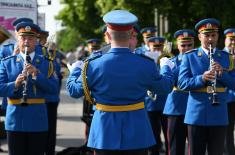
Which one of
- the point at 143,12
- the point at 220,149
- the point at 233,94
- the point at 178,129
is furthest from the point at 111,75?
the point at 143,12

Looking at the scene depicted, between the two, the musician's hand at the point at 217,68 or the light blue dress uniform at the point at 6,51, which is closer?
the musician's hand at the point at 217,68

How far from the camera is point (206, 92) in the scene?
623 centimetres

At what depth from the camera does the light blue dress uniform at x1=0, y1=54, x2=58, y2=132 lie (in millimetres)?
5902

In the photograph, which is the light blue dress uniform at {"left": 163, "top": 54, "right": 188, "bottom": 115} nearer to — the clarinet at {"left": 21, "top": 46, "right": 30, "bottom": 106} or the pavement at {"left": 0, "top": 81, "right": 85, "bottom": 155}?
the clarinet at {"left": 21, "top": 46, "right": 30, "bottom": 106}

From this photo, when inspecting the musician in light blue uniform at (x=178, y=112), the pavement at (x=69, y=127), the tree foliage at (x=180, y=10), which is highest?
the tree foliage at (x=180, y=10)

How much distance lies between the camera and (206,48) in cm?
627

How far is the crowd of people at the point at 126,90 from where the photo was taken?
4520 millimetres

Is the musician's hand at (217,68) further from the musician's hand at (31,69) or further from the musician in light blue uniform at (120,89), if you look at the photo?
the musician's hand at (31,69)

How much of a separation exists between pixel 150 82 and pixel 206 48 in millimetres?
1867

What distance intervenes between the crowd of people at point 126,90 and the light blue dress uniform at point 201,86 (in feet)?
0.04

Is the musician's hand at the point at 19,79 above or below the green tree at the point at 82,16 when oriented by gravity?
below

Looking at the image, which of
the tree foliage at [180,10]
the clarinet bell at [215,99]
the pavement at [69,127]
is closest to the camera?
the clarinet bell at [215,99]

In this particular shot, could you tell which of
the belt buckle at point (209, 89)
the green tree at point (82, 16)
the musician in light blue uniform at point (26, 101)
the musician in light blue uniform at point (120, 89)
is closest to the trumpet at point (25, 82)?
the musician in light blue uniform at point (26, 101)

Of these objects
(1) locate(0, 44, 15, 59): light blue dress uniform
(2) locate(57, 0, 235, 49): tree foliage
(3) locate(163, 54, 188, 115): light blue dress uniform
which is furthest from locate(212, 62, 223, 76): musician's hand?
(2) locate(57, 0, 235, 49): tree foliage
